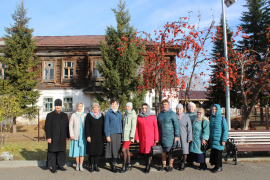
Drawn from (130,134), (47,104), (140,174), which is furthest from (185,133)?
(47,104)

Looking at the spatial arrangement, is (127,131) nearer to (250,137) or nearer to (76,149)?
(76,149)

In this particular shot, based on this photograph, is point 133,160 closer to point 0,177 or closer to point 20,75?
point 0,177

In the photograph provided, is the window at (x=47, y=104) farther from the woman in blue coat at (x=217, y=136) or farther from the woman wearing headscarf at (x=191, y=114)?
the woman in blue coat at (x=217, y=136)

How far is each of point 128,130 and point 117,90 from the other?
919cm

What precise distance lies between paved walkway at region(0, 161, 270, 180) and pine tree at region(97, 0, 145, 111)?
27.8ft

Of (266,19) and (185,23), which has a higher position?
(266,19)

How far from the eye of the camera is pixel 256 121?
17062 millimetres

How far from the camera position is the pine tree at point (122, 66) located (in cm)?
1414

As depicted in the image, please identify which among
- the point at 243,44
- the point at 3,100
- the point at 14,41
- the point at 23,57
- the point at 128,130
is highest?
the point at 243,44

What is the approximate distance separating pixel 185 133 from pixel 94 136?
7.89 ft

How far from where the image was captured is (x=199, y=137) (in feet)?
18.1

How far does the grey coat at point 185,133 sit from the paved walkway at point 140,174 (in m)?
0.63

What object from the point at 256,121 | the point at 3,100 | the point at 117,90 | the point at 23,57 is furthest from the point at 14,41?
the point at 256,121

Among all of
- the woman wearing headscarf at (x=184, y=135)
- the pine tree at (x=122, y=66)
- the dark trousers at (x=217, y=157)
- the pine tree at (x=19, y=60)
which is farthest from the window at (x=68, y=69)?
the dark trousers at (x=217, y=157)
